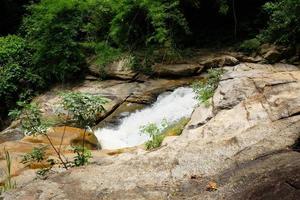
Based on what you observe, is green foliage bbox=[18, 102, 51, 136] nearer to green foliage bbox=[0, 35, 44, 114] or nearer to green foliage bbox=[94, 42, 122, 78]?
green foliage bbox=[94, 42, 122, 78]

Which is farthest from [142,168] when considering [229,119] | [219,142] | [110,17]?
[110,17]

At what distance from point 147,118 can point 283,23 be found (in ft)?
15.0

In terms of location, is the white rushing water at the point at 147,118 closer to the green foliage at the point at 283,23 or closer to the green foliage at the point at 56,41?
the green foliage at the point at 283,23

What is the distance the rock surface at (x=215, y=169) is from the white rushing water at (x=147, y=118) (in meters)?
4.57

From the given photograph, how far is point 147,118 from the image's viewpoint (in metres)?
12.2

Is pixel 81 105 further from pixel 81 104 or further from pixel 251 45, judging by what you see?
pixel 251 45

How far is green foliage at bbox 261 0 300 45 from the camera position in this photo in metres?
12.4

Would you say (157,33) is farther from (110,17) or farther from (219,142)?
(219,142)

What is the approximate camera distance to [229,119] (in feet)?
23.0

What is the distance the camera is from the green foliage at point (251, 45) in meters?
13.4

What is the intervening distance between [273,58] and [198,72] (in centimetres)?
213

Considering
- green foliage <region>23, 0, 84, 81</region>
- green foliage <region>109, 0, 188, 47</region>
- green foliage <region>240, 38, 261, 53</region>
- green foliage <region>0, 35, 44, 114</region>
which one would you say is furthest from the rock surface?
green foliage <region>0, 35, 44, 114</region>

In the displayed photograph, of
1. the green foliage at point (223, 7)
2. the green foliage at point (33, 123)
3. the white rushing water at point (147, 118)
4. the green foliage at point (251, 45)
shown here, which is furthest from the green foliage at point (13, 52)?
the green foliage at point (33, 123)

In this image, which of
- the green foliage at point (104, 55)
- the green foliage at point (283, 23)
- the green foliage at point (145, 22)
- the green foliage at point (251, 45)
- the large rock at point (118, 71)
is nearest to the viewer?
the green foliage at point (283, 23)
